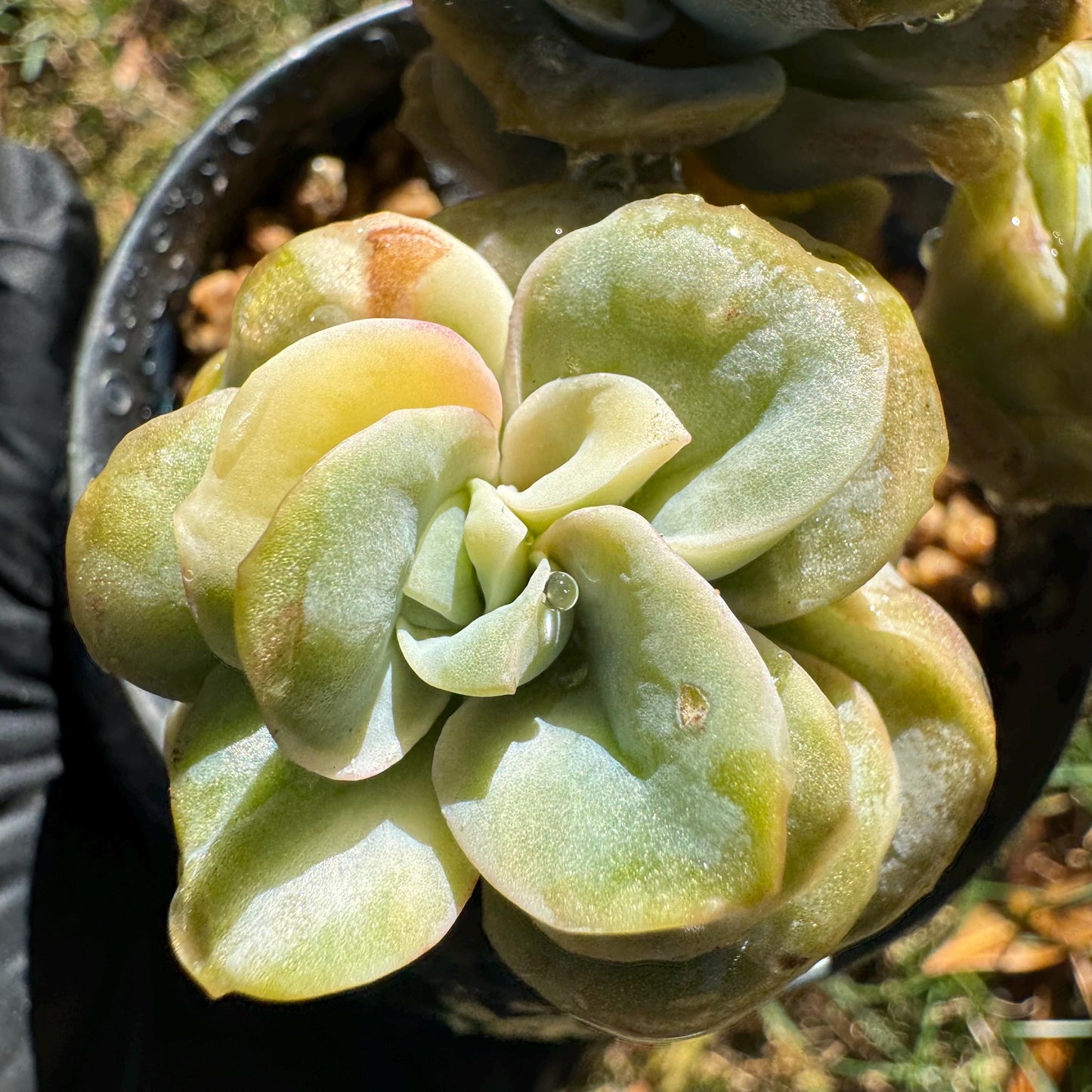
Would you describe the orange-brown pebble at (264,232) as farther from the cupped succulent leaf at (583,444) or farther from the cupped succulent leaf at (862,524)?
the cupped succulent leaf at (862,524)

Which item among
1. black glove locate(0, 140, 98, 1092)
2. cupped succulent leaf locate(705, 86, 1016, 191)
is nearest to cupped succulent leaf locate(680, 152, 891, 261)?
cupped succulent leaf locate(705, 86, 1016, 191)

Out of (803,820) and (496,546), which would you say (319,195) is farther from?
(803,820)

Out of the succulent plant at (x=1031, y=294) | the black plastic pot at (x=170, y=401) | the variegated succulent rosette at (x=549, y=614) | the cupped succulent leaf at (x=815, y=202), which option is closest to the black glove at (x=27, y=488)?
the black plastic pot at (x=170, y=401)

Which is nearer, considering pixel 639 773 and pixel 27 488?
pixel 639 773

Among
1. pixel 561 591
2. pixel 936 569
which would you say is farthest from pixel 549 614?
pixel 936 569

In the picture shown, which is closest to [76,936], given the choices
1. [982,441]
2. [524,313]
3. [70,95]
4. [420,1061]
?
[420,1061]
